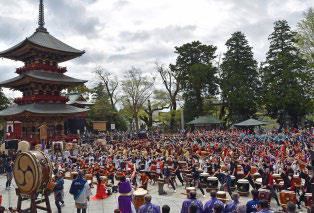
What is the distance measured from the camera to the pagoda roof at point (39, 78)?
34969mm

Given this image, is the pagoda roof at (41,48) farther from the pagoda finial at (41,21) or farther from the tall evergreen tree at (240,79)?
the tall evergreen tree at (240,79)

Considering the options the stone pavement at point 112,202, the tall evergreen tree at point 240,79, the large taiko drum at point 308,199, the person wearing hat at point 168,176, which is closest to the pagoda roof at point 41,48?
the tall evergreen tree at point 240,79

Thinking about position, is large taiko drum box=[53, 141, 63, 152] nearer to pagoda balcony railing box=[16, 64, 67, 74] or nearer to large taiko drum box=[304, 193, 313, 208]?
pagoda balcony railing box=[16, 64, 67, 74]

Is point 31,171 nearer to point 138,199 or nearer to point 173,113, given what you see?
point 138,199

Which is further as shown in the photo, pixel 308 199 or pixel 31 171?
pixel 308 199

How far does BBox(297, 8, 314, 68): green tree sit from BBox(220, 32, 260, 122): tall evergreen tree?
26.8ft

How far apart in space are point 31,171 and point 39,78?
28.2 m

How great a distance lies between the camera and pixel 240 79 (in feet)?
150

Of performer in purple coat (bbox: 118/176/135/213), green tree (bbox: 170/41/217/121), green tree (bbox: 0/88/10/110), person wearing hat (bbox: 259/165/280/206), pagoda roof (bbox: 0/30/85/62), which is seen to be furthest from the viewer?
green tree (bbox: 170/41/217/121)

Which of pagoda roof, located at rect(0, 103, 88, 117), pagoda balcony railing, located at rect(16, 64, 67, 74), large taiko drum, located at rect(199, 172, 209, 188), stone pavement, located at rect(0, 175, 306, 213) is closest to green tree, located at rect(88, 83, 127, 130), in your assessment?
pagoda balcony railing, located at rect(16, 64, 67, 74)

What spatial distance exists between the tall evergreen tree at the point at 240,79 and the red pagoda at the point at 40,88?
2087 cm

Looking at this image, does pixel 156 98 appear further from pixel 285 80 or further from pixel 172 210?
pixel 172 210

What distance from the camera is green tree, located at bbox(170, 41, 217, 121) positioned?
50531mm

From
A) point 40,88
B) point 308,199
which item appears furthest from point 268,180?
point 40,88
